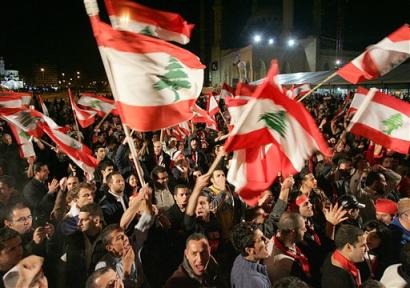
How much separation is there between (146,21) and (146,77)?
0.82 m

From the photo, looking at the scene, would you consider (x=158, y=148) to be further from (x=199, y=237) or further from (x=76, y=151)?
(x=199, y=237)

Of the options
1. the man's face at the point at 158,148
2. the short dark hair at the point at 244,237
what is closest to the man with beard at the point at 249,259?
the short dark hair at the point at 244,237

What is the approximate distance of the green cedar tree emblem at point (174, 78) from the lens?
349cm

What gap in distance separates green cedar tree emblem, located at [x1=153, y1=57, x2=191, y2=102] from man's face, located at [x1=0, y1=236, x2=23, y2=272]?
1781mm

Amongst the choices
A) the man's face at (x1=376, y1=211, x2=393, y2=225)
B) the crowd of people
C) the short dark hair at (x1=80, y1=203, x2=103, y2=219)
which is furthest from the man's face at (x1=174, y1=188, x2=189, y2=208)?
the man's face at (x1=376, y1=211, x2=393, y2=225)

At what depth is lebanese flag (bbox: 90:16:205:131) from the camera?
3254mm

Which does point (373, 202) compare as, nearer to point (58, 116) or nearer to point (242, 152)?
point (242, 152)

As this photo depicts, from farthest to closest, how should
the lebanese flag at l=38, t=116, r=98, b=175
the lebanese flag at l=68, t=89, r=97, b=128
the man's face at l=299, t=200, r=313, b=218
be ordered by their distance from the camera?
the lebanese flag at l=68, t=89, r=97, b=128
the lebanese flag at l=38, t=116, r=98, b=175
the man's face at l=299, t=200, r=313, b=218

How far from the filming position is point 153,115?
132 inches

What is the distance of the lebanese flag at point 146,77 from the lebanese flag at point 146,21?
0.30m

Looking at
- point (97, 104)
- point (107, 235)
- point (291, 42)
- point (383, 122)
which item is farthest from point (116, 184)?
point (291, 42)

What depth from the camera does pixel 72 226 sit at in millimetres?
3896

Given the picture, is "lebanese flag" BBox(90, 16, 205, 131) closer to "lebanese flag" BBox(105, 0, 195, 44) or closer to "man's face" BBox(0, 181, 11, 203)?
"lebanese flag" BBox(105, 0, 195, 44)

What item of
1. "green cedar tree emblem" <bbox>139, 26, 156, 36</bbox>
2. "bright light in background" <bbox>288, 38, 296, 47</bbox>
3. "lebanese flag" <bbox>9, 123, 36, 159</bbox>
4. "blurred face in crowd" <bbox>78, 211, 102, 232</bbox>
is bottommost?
"blurred face in crowd" <bbox>78, 211, 102, 232</bbox>
